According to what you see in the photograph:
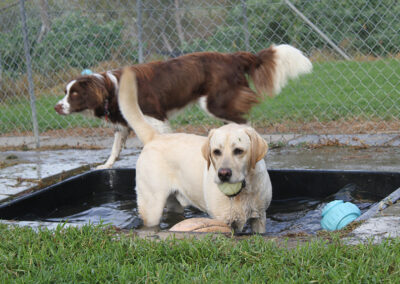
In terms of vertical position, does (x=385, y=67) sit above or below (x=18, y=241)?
above

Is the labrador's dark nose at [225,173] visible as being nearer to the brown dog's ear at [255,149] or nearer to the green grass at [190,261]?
the brown dog's ear at [255,149]

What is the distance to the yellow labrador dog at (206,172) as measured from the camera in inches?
117

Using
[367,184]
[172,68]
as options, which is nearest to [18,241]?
[367,184]

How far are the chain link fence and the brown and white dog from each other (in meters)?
0.40

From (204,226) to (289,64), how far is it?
3.03 metres

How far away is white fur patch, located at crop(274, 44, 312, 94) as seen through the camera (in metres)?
5.44

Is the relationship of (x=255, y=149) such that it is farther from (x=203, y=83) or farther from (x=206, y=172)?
(x=203, y=83)

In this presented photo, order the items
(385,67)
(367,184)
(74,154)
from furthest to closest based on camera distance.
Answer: (385,67) < (74,154) < (367,184)

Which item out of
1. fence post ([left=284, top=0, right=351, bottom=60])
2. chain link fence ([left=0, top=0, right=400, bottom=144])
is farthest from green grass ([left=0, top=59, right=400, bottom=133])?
fence post ([left=284, top=0, right=351, bottom=60])

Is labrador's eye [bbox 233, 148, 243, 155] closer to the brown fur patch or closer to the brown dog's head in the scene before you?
the brown fur patch

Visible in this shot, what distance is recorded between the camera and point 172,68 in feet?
18.2

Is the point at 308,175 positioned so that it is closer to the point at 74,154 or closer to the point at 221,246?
the point at 221,246

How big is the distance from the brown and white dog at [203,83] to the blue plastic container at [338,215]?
2488mm

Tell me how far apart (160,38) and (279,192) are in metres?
4.32
